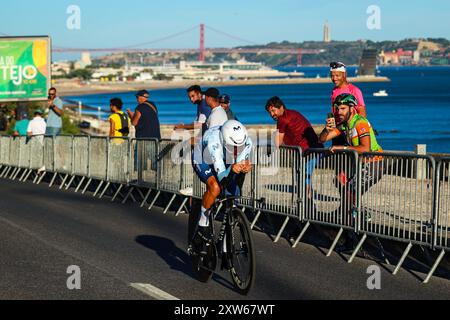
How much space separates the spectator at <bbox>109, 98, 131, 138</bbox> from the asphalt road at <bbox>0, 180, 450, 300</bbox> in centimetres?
413

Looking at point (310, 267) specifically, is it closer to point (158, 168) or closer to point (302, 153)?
point (302, 153)

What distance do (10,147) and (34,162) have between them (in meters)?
2.58

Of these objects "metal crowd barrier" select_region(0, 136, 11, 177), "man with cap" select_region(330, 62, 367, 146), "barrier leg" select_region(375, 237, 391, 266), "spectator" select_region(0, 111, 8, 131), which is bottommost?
"spectator" select_region(0, 111, 8, 131)

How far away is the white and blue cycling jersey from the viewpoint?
31.8 ft

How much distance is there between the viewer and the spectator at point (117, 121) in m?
19.9

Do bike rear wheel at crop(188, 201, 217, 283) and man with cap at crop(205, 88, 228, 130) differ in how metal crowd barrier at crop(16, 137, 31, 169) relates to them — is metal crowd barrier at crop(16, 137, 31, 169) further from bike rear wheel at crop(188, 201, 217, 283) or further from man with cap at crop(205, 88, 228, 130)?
bike rear wheel at crop(188, 201, 217, 283)

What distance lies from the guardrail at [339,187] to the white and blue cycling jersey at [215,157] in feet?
1.50

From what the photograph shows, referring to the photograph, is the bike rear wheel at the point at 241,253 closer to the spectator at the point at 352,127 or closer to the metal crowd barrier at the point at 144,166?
the spectator at the point at 352,127

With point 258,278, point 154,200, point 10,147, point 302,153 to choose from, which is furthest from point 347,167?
point 10,147

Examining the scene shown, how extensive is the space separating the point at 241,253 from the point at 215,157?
92 centimetres

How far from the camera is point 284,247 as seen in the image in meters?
12.7

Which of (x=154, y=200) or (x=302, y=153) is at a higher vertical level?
(x=302, y=153)

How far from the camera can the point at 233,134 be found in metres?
9.55

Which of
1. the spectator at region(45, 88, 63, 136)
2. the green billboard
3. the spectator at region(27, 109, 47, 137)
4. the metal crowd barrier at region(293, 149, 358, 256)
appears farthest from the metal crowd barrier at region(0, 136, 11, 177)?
the metal crowd barrier at region(293, 149, 358, 256)
